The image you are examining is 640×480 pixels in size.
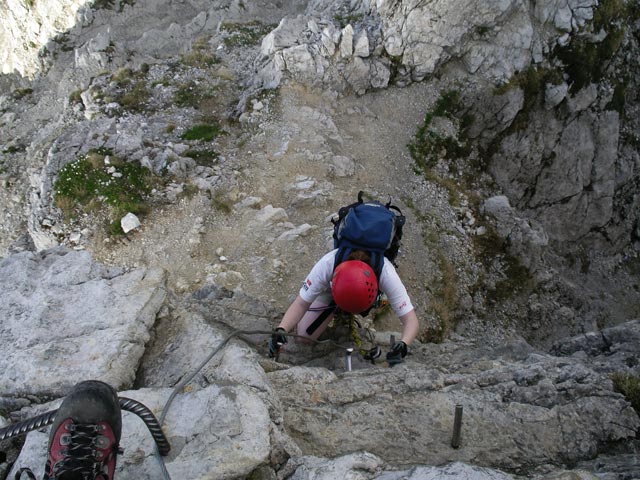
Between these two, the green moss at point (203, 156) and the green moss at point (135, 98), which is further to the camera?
the green moss at point (135, 98)

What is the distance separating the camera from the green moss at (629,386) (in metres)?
5.90

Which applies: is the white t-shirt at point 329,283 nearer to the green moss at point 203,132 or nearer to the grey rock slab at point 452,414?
the grey rock slab at point 452,414

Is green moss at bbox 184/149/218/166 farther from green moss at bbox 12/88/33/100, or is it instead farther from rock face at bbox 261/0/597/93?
green moss at bbox 12/88/33/100

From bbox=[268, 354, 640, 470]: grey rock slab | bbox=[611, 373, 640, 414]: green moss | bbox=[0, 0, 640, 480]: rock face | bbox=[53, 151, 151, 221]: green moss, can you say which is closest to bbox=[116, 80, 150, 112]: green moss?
bbox=[0, 0, 640, 480]: rock face

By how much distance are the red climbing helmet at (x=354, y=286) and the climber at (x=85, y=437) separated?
10.3 feet

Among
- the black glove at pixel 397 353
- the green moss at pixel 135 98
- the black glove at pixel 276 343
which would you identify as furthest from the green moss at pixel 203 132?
the black glove at pixel 397 353

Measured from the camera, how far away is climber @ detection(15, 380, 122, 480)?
402 centimetres

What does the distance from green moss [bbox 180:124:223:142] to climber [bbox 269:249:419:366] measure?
9.40 metres

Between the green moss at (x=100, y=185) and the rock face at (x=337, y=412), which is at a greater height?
the green moss at (x=100, y=185)

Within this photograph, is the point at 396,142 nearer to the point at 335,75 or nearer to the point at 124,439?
the point at 335,75

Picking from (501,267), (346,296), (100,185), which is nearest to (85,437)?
(346,296)

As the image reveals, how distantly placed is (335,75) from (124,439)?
15.1 m

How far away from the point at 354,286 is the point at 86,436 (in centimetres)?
359

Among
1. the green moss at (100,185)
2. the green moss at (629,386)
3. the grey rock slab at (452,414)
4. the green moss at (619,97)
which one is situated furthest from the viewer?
the green moss at (619,97)
